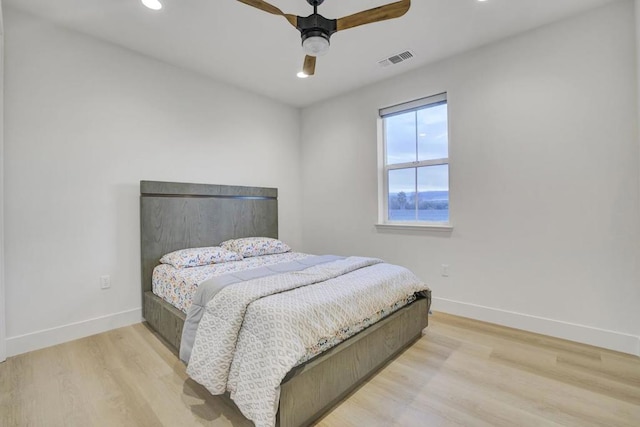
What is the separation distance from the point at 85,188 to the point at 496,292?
13.0 feet

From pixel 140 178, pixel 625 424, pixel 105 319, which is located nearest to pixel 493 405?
pixel 625 424

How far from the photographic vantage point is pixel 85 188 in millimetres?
2615

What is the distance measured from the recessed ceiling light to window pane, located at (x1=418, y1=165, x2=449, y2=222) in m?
2.88

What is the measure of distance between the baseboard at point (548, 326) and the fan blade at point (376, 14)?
2684 millimetres

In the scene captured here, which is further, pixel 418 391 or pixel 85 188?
pixel 85 188

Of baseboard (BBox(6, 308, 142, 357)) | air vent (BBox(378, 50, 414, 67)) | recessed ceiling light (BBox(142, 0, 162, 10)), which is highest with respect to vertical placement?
air vent (BBox(378, 50, 414, 67))

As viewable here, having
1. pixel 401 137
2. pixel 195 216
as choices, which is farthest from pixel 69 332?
pixel 401 137

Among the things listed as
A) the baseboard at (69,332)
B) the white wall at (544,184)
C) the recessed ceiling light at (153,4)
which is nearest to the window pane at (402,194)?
the white wall at (544,184)

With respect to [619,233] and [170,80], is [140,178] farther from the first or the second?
[619,233]

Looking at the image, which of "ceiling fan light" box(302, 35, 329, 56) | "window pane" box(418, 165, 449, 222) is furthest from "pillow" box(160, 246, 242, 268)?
"window pane" box(418, 165, 449, 222)

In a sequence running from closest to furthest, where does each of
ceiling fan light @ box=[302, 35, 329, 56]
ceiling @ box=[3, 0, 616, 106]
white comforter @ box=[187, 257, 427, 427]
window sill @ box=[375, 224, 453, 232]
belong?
white comforter @ box=[187, 257, 427, 427]
ceiling fan light @ box=[302, 35, 329, 56]
ceiling @ box=[3, 0, 616, 106]
window sill @ box=[375, 224, 453, 232]

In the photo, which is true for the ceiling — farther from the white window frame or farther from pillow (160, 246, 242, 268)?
pillow (160, 246, 242, 268)

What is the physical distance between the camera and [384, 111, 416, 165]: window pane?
3.46m

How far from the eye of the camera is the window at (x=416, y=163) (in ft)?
10.6
